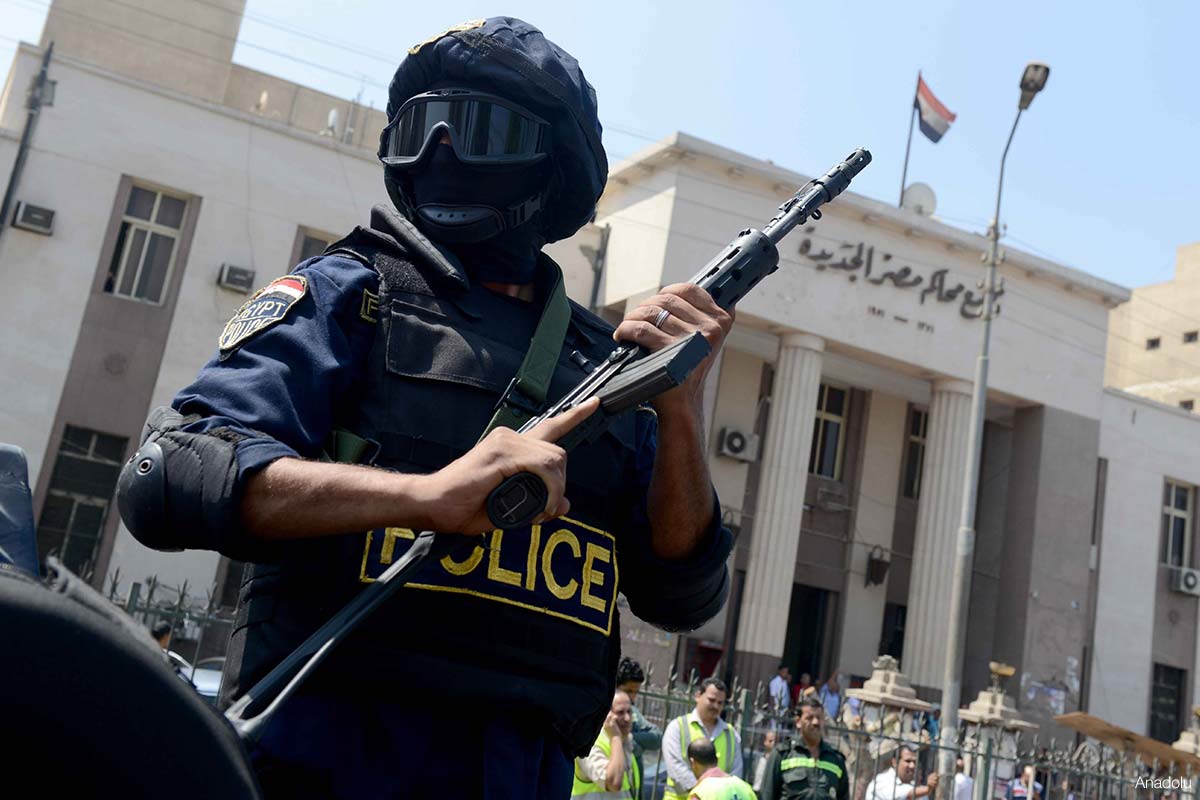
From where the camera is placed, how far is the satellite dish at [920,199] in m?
24.6

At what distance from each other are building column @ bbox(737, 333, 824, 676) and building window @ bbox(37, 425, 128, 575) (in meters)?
10.5

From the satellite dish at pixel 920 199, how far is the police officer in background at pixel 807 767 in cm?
1843

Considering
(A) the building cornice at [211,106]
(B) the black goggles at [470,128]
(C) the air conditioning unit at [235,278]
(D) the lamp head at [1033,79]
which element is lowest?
(B) the black goggles at [470,128]

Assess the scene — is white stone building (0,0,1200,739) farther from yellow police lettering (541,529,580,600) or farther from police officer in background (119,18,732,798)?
yellow police lettering (541,529,580,600)

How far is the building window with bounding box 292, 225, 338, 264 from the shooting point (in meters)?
18.8

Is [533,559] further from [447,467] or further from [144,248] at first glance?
[144,248]

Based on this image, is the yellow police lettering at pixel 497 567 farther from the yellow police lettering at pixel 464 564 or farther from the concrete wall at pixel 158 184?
the concrete wall at pixel 158 184

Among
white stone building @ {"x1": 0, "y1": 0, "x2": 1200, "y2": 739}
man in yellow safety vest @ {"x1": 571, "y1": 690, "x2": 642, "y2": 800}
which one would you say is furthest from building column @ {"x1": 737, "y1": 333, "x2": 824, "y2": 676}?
man in yellow safety vest @ {"x1": 571, "y1": 690, "x2": 642, "y2": 800}

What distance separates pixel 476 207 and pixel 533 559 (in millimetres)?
650

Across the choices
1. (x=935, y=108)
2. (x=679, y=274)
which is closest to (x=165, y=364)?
(x=679, y=274)

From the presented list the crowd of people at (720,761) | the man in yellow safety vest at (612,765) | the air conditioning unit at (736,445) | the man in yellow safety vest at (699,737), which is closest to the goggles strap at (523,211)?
the crowd of people at (720,761)

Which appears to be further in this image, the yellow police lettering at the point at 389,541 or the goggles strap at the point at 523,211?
the goggles strap at the point at 523,211

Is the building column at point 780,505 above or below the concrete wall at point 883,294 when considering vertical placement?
below

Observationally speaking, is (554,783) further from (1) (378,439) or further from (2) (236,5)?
(2) (236,5)
